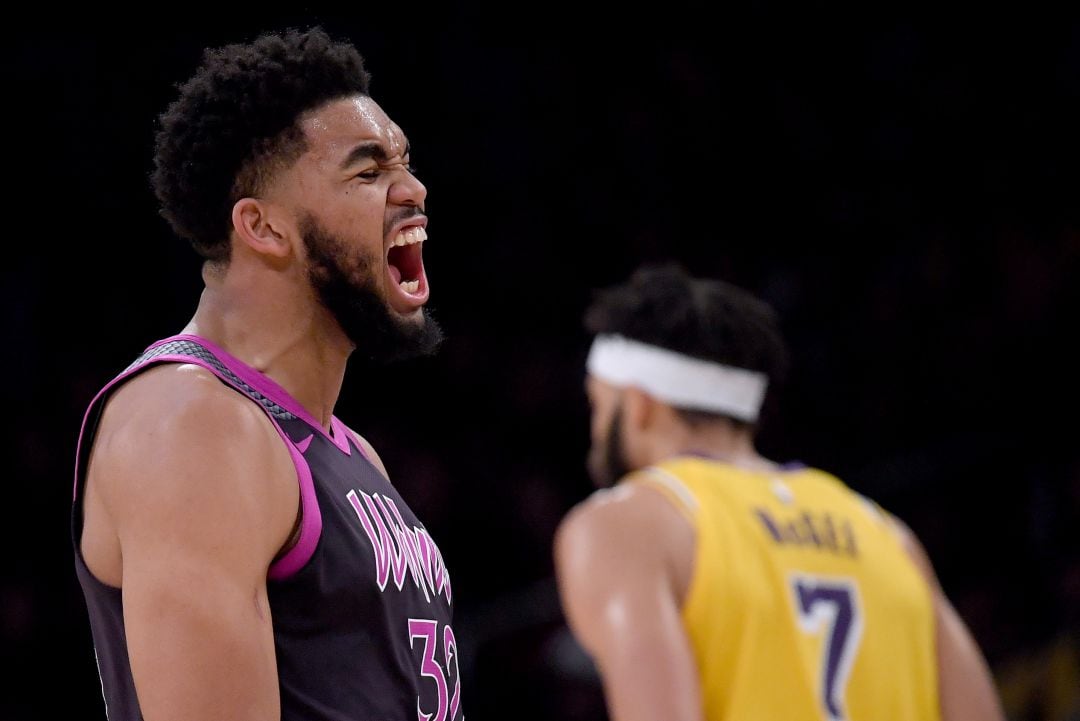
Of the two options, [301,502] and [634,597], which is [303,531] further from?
[634,597]

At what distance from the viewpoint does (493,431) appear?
6938 mm

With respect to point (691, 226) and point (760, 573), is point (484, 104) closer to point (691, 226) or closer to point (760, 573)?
point (691, 226)

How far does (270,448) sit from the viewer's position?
66.7 inches

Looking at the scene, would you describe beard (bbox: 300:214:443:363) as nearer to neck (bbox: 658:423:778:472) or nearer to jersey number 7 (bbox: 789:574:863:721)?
jersey number 7 (bbox: 789:574:863:721)

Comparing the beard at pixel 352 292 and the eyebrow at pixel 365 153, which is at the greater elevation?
the eyebrow at pixel 365 153

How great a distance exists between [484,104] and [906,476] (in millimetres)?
3243

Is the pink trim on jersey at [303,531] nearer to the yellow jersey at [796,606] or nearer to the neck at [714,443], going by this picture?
the yellow jersey at [796,606]

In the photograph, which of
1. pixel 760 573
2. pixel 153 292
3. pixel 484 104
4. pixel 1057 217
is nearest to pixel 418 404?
pixel 153 292

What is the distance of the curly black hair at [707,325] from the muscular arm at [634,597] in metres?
0.54

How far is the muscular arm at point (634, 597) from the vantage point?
2.48 m

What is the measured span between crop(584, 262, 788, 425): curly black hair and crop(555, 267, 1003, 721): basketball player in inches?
10.4

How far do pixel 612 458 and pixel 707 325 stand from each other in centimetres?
40

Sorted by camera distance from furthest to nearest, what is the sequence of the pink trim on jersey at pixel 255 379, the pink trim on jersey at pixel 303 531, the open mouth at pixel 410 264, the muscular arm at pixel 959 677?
the muscular arm at pixel 959 677
the open mouth at pixel 410 264
the pink trim on jersey at pixel 255 379
the pink trim on jersey at pixel 303 531

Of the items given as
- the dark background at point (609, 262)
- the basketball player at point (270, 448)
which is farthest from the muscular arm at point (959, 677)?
the dark background at point (609, 262)
